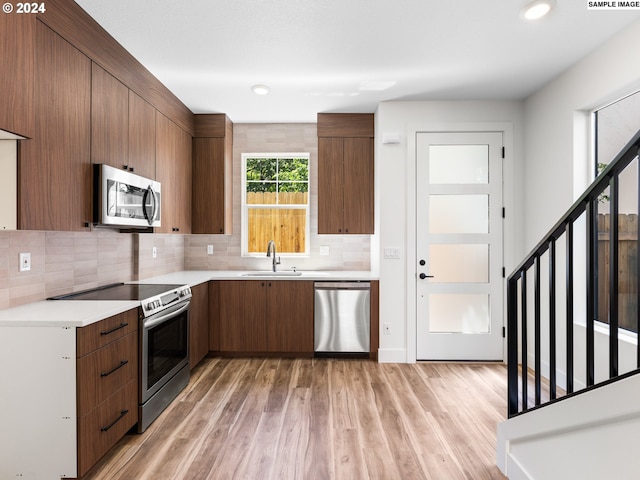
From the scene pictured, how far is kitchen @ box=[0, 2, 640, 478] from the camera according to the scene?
86.7 inches

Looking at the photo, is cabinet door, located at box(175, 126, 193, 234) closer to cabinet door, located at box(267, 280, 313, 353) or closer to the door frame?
cabinet door, located at box(267, 280, 313, 353)

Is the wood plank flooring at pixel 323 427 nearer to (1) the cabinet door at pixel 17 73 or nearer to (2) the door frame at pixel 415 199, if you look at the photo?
(2) the door frame at pixel 415 199

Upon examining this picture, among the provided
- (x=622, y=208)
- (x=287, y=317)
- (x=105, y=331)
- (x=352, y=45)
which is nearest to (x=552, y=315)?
(x=622, y=208)

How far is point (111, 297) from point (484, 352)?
11.2 ft

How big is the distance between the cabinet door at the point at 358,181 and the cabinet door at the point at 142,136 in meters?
1.95

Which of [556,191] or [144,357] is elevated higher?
[556,191]

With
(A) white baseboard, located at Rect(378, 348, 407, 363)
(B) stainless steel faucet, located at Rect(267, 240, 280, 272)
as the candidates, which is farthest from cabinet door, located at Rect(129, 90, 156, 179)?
(A) white baseboard, located at Rect(378, 348, 407, 363)

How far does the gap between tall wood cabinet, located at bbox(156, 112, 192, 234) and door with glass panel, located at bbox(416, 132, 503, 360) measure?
2.43 metres

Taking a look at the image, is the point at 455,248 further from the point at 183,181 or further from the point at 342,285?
the point at 183,181

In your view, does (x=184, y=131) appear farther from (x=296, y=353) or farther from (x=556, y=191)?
(x=556, y=191)

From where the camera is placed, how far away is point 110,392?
211cm

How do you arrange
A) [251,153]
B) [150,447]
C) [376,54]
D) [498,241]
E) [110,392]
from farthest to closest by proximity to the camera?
[251,153] < [498,241] < [376,54] < [150,447] < [110,392]

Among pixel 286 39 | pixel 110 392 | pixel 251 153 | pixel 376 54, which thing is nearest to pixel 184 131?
pixel 251 153

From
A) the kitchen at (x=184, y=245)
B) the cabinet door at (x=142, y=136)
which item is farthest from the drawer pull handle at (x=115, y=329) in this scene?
the cabinet door at (x=142, y=136)
